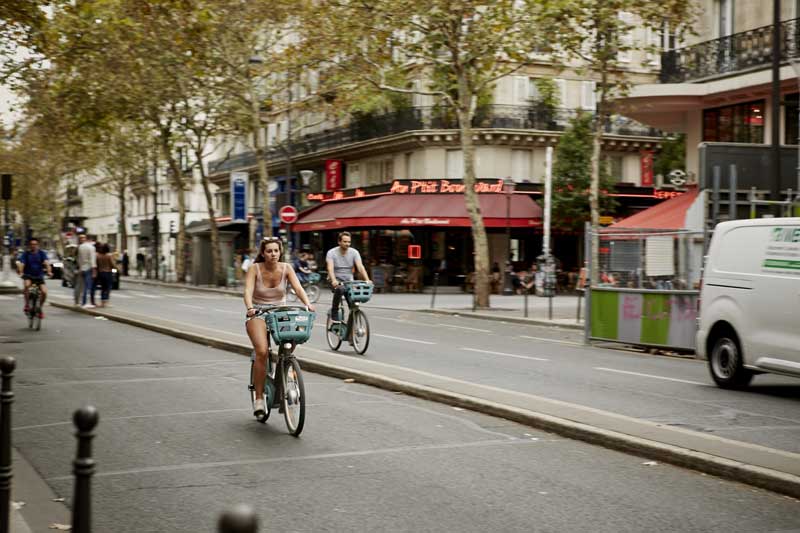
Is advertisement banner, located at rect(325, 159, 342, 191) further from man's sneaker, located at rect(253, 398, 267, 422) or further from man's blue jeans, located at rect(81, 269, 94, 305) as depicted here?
man's sneaker, located at rect(253, 398, 267, 422)

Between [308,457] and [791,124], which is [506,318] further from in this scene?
[308,457]

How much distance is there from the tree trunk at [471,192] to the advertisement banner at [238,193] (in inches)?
766

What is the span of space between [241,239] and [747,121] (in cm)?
4051

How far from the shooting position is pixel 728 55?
2731 cm

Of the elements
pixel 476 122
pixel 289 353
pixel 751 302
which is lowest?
pixel 289 353

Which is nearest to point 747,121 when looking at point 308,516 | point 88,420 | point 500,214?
point 500,214

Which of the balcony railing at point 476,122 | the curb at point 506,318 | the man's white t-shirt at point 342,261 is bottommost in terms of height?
the curb at point 506,318

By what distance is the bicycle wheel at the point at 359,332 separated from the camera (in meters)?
15.6

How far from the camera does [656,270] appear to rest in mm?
17516

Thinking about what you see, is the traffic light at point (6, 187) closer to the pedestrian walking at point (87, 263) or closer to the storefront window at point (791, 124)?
the pedestrian walking at point (87, 263)

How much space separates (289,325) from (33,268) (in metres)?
14.3

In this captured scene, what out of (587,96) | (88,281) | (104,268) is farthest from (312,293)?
(587,96)

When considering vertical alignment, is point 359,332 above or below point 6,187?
below

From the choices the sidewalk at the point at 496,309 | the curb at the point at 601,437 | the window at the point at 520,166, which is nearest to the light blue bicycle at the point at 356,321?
the curb at the point at 601,437
